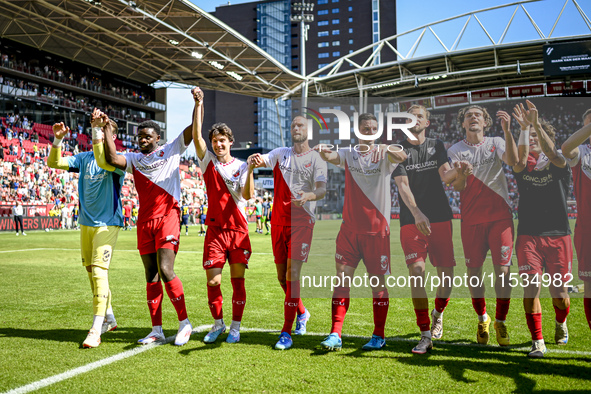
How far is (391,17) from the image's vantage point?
8919 centimetres

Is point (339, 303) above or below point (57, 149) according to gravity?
below

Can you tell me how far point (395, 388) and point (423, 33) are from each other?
26.8 metres

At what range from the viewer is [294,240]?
4.96 metres

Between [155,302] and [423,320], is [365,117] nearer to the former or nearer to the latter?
[423,320]

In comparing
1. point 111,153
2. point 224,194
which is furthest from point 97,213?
point 224,194

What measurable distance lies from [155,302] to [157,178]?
130 centimetres

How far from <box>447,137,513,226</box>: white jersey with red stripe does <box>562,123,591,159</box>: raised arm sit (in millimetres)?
540

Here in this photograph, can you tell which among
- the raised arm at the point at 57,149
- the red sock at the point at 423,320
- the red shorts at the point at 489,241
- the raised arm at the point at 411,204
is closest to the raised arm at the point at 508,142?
the red shorts at the point at 489,241

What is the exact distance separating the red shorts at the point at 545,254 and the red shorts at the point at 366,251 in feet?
4.25

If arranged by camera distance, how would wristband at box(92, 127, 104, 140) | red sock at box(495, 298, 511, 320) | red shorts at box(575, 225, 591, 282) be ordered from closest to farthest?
red shorts at box(575, 225, 591, 282) < red sock at box(495, 298, 511, 320) < wristband at box(92, 127, 104, 140)

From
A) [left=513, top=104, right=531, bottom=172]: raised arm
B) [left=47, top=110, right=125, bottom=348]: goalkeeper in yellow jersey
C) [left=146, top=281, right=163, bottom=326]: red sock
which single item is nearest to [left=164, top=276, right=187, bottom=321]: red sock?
[left=146, top=281, right=163, bottom=326]: red sock

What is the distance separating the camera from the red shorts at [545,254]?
4516mm

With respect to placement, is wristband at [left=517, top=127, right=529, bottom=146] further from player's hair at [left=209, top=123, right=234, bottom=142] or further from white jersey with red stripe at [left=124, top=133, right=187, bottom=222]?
white jersey with red stripe at [left=124, top=133, right=187, bottom=222]

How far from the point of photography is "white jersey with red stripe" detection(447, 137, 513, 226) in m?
4.67
